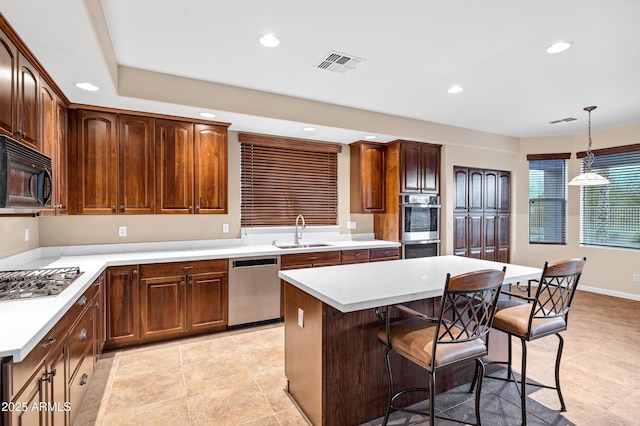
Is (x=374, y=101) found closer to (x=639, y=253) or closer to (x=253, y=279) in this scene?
(x=253, y=279)

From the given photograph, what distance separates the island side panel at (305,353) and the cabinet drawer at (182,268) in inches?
55.5

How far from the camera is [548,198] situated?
5820mm

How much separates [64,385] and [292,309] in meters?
1.35

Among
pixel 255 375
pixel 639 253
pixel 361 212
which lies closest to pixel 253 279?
pixel 255 375

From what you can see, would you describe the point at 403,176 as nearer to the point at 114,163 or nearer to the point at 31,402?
the point at 114,163

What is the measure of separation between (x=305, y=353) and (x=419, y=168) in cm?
366

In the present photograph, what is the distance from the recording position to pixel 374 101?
153 inches

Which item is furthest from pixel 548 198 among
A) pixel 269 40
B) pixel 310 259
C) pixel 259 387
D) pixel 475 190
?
pixel 259 387

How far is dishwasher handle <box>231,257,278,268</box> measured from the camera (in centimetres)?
362

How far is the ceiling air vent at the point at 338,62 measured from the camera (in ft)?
9.04

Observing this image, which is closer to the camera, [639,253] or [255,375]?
[255,375]

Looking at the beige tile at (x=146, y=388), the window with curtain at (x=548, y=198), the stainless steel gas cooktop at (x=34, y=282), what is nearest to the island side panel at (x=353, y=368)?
the beige tile at (x=146, y=388)

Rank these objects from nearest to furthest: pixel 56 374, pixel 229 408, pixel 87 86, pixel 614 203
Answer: pixel 56 374 → pixel 229 408 → pixel 87 86 → pixel 614 203

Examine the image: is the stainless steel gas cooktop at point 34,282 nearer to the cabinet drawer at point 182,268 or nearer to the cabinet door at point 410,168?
the cabinet drawer at point 182,268
